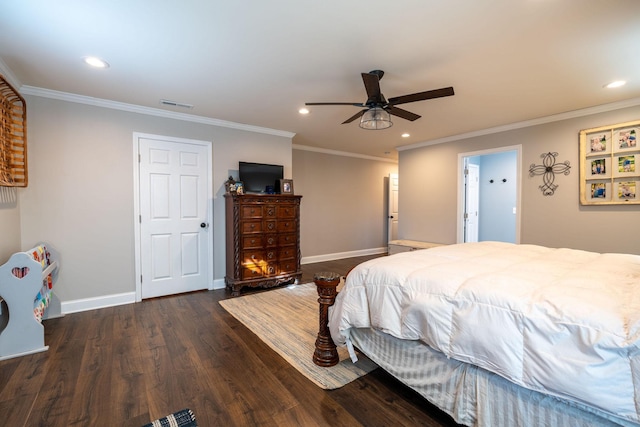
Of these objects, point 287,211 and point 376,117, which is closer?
point 376,117

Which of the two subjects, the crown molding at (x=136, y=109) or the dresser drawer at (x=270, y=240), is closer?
the crown molding at (x=136, y=109)

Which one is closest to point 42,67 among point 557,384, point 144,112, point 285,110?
point 144,112

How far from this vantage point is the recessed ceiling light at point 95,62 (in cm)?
236

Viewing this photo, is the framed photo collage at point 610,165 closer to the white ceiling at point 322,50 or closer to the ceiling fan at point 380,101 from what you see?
the white ceiling at point 322,50

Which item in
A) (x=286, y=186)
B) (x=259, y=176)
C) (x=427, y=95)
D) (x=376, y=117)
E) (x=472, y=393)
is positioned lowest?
(x=472, y=393)

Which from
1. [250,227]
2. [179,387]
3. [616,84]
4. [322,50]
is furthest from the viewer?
[250,227]

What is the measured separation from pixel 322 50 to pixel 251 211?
231 cm

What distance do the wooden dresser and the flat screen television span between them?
0.35 metres

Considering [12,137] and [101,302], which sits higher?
[12,137]

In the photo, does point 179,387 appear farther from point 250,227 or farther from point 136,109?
point 136,109

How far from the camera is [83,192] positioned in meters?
3.23

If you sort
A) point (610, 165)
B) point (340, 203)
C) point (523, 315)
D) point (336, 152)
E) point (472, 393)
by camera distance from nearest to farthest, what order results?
1. point (523, 315)
2. point (472, 393)
3. point (610, 165)
4. point (336, 152)
5. point (340, 203)

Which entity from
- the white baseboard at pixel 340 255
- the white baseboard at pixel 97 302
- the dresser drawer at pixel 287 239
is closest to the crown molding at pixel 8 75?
the white baseboard at pixel 97 302

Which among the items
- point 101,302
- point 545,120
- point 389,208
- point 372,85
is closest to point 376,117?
point 372,85
